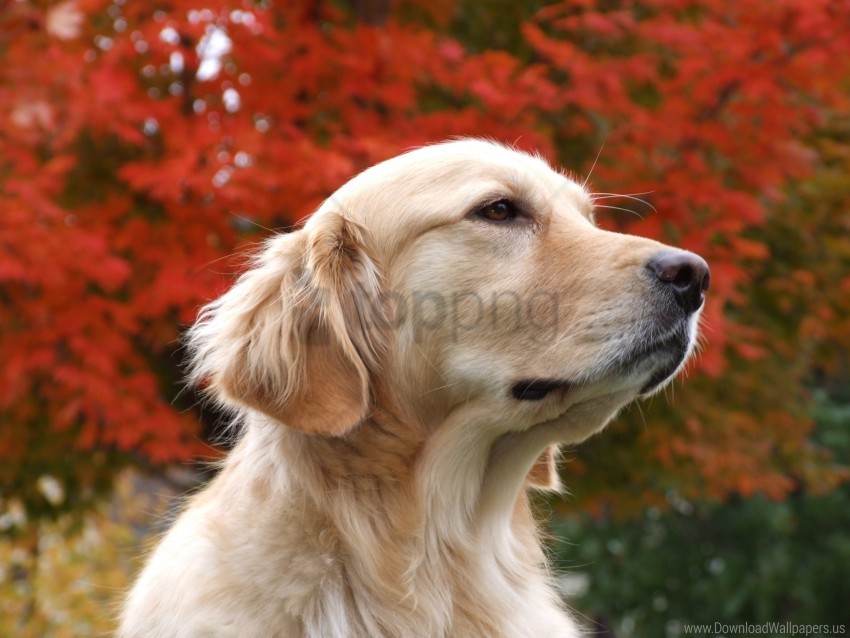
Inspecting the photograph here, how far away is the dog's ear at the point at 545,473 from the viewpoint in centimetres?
352

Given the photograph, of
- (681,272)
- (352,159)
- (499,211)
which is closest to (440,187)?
(499,211)

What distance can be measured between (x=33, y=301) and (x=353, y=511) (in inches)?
101

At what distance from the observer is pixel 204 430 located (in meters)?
5.89

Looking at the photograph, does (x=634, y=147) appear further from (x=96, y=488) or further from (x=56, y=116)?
(x=96, y=488)

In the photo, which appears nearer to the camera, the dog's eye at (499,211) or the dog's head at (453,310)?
the dog's head at (453,310)

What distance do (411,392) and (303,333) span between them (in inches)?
14.4

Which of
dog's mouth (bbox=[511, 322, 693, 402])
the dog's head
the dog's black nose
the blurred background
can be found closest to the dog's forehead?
the dog's head

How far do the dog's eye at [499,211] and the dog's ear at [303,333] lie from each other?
15.1 inches

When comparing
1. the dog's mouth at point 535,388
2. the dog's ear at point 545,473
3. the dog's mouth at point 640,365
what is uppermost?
the dog's mouth at point 640,365

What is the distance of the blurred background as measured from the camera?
4.65 meters

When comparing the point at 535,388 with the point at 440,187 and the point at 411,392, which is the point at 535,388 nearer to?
the point at 411,392

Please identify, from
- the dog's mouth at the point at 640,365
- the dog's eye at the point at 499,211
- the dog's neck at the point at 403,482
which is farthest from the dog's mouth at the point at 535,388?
the dog's eye at the point at 499,211

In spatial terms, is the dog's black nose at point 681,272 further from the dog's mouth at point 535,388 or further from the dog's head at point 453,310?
the dog's mouth at point 535,388

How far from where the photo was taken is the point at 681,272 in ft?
9.07
